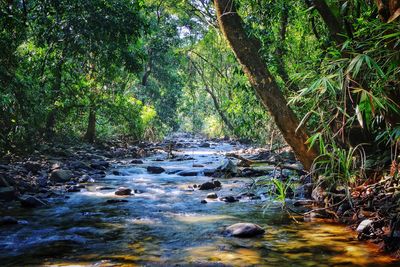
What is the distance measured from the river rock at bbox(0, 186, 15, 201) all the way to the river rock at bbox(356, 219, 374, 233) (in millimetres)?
5031

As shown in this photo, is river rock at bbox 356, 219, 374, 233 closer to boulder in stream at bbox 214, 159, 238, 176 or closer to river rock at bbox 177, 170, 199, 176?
boulder in stream at bbox 214, 159, 238, 176

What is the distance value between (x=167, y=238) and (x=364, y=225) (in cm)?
209

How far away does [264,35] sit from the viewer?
28.3 ft

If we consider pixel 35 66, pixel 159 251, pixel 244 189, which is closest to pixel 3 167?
pixel 35 66

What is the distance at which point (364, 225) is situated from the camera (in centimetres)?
421

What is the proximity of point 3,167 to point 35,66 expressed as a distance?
7.72 ft

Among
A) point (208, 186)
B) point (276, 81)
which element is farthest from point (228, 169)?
point (276, 81)

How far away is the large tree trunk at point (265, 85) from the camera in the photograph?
504 centimetres

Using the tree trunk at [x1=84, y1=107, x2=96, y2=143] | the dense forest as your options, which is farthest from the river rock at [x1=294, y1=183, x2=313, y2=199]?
the tree trunk at [x1=84, y1=107, x2=96, y2=143]

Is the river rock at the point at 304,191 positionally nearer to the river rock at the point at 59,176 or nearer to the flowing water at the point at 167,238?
the flowing water at the point at 167,238

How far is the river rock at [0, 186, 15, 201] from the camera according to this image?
20.6 feet

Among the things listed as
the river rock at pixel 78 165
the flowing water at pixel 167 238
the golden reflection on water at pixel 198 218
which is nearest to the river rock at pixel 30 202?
the flowing water at pixel 167 238

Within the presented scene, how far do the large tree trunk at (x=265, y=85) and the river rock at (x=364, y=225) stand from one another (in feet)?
3.36

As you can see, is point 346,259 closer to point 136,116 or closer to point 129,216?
point 129,216
